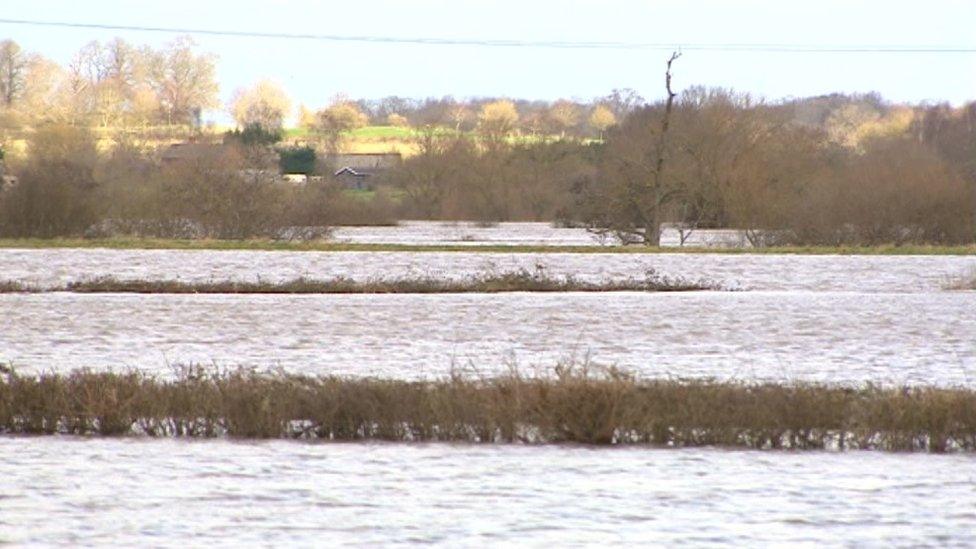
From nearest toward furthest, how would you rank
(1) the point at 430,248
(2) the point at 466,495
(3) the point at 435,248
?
1. (2) the point at 466,495
2. (1) the point at 430,248
3. (3) the point at 435,248

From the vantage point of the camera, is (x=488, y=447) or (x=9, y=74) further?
(x=9, y=74)

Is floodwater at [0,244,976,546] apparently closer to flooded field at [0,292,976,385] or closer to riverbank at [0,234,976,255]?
flooded field at [0,292,976,385]

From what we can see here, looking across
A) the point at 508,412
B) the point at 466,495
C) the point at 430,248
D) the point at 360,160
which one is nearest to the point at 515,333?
the point at 508,412

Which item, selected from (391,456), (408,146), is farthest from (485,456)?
(408,146)

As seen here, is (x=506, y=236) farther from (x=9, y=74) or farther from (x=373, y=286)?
(x=9, y=74)

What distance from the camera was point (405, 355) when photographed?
2483cm

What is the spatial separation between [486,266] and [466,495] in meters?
31.4

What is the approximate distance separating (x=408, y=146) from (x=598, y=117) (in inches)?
887

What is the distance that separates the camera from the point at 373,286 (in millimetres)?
39500

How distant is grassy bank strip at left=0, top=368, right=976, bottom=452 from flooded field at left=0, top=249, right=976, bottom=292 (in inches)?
923

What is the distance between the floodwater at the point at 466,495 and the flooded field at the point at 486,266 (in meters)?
25.1

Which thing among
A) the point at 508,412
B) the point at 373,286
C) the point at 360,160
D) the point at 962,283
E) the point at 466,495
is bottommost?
the point at 466,495

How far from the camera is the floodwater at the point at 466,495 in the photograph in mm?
12430

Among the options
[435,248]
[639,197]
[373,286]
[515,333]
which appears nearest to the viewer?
[515,333]
